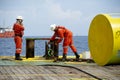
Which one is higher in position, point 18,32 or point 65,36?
point 18,32

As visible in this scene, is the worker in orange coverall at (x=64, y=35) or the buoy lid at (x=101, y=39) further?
the worker in orange coverall at (x=64, y=35)

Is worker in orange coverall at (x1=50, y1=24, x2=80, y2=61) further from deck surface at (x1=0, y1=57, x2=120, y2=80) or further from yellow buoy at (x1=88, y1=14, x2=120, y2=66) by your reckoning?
deck surface at (x1=0, y1=57, x2=120, y2=80)

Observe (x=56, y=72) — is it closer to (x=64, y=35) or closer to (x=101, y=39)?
(x=101, y=39)

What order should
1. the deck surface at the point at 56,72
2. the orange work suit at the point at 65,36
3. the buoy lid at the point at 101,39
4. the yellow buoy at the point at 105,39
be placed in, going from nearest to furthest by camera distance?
the deck surface at the point at 56,72
the yellow buoy at the point at 105,39
the buoy lid at the point at 101,39
the orange work suit at the point at 65,36

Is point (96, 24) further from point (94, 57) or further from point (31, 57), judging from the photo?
point (31, 57)

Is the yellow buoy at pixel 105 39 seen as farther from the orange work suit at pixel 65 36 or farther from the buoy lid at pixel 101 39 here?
the orange work suit at pixel 65 36

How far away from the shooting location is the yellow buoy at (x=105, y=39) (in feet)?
46.5

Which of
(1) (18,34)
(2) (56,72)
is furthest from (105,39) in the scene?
(1) (18,34)

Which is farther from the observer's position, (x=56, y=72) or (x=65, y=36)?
(x=65, y=36)

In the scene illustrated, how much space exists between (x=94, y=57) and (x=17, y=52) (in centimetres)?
354

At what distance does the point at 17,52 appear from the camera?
17297 mm

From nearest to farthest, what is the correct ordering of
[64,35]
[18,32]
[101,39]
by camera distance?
[101,39] → [18,32] → [64,35]

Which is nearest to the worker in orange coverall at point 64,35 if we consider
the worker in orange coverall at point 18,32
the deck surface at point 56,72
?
the worker in orange coverall at point 18,32

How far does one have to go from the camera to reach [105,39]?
14664mm
